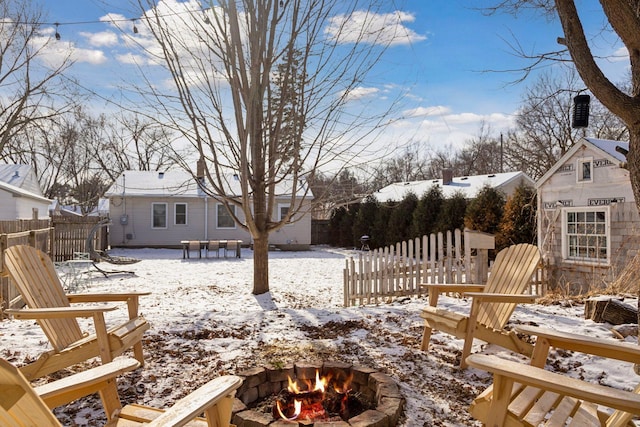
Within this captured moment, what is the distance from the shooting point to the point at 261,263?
748cm

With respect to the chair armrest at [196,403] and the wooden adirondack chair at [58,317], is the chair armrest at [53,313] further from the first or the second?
the chair armrest at [196,403]

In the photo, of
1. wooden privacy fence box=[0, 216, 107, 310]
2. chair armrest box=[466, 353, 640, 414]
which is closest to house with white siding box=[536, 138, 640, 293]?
chair armrest box=[466, 353, 640, 414]

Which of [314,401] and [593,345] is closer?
[593,345]

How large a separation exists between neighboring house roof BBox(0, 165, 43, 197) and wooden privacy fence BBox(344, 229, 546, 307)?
50.4 ft

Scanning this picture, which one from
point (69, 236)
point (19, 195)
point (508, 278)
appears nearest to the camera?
point (508, 278)

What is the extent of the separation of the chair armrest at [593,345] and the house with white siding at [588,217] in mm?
7669

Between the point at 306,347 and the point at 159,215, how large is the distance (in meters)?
17.2

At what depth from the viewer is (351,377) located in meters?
3.05

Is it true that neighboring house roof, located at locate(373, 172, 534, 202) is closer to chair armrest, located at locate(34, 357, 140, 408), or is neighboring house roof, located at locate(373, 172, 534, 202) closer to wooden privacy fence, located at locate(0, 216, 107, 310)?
wooden privacy fence, located at locate(0, 216, 107, 310)

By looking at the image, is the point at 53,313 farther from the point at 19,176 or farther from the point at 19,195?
the point at 19,176

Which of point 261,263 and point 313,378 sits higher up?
point 261,263

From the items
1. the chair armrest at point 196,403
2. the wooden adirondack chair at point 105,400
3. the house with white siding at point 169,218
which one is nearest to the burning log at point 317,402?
the wooden adirondack chair at point 105,400

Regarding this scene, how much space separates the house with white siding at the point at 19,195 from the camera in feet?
42.3

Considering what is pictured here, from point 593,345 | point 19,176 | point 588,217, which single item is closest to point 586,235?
point 588,217
